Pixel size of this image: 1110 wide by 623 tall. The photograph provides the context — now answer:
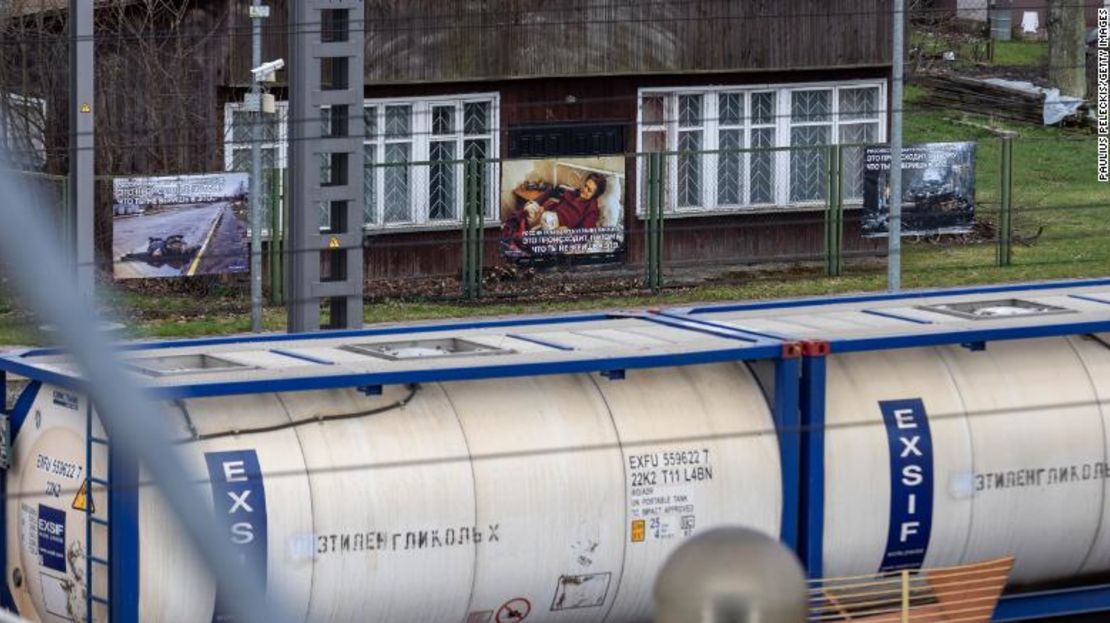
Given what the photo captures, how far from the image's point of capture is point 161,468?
97.3 inches

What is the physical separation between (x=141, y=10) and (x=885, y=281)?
1065cm

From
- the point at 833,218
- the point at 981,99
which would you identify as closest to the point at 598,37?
the point at 833,218

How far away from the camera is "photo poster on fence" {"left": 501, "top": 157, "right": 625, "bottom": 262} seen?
26125 mm

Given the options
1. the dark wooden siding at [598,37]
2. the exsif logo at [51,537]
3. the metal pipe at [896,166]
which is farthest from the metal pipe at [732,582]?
the dark wooden siding at [598,37]

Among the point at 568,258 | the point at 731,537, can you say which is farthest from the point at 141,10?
the point at 731,537

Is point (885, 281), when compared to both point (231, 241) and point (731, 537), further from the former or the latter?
point (731, 537)

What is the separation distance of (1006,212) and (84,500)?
20502 mm

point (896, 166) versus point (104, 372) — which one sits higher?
point (896, 166)

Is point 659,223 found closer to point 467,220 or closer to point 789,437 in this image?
point 467,220

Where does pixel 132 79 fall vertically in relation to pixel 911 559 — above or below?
above

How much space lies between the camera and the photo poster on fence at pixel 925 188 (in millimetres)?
27016

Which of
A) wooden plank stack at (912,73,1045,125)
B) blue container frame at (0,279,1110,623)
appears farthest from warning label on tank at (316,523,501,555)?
wooden plank stack at (912,73,1045,125)

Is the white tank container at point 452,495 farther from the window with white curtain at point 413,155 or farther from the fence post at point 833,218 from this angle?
the fence post at point 833,218

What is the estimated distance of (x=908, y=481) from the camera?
1057 cm
